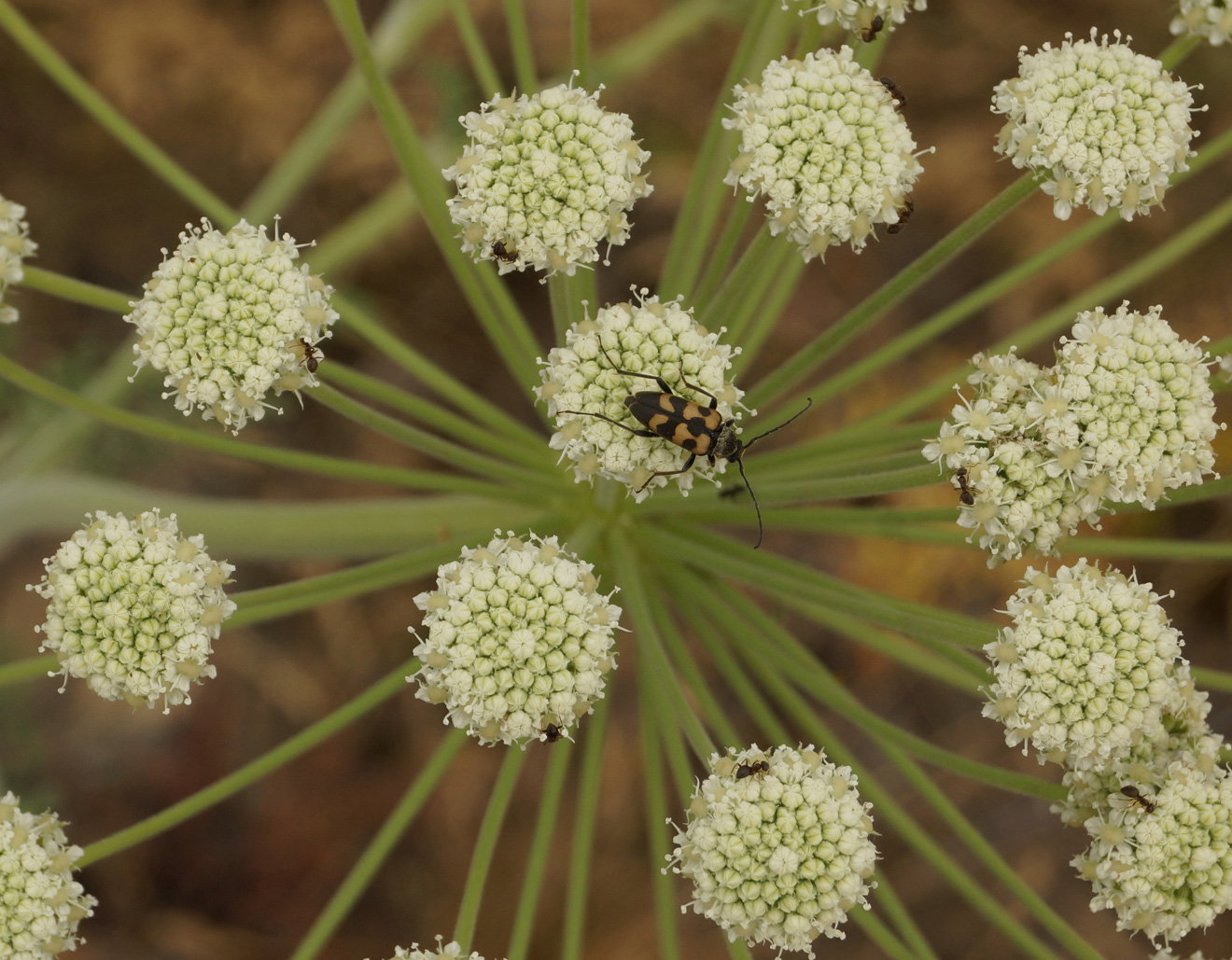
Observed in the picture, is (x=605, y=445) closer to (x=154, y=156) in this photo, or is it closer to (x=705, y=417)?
(x=705, y=417)

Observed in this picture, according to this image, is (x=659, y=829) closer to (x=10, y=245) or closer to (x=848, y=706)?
(x=848, y=706)

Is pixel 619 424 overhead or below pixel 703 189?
below

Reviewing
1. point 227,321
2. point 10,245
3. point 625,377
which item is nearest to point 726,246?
point 625,377

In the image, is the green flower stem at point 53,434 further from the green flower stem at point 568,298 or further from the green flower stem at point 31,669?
the green flower stem at point 568,298

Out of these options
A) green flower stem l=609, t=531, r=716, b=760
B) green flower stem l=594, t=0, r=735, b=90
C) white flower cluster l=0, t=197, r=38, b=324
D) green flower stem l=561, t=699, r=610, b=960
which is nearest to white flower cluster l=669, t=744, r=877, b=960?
green flower stem l=609, t=531, r=716, b=760

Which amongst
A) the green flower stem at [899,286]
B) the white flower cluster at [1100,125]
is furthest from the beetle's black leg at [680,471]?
the white flower cluster at [1100,125]

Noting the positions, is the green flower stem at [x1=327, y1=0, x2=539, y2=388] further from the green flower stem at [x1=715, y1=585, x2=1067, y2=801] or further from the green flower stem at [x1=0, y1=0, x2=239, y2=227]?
the green flower stem at [x1=715, y1=585, x2=1067, y2=801]
